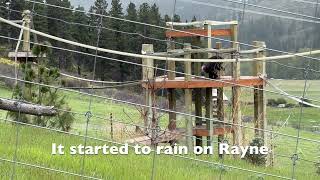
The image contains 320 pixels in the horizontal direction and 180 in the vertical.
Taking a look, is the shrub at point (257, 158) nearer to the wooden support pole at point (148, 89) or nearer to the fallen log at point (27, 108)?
the wooden support pole at point (148, 89)

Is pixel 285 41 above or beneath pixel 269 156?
above

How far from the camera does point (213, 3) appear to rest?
7207 mm

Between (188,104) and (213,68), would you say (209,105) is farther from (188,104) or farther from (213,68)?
(213,68)

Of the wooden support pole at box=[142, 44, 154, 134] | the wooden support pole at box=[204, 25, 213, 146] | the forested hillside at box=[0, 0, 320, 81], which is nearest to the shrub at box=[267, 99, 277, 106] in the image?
the forested hillside at box=[0, 0, 320, 81]

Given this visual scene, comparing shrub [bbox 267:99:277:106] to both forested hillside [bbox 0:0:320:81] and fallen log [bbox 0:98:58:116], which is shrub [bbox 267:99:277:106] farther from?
fallen log [bbox 0:98:58:116]

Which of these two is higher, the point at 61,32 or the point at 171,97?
the point at 61,32

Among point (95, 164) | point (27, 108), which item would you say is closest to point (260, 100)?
point (95, 164)

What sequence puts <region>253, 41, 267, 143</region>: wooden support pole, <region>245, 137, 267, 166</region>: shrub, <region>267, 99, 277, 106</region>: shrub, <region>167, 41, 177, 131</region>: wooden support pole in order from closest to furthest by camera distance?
1. <region>245, 137, 267, 166</region>: shrub
2. <region>167, 41, 177, 131</region>: wooden support pole
3. <region>253, 41, 267, 143</region>: wooden support pole
4. <region>267, 99, 277, 106</region>: shrub

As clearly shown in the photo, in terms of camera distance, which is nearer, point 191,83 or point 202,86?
point 191,83

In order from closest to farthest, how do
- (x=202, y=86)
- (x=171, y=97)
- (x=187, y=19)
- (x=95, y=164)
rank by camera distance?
(x=95, y=164) → (x=187, y=19) → (x=202, y=86) → (x=171, y=97)

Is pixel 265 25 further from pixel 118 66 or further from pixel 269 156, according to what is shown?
pixel 118 66

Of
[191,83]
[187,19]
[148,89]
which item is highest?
[187,19]

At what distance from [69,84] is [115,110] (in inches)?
51.2

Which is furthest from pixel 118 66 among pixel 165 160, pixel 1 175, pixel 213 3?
pixel 1 175
